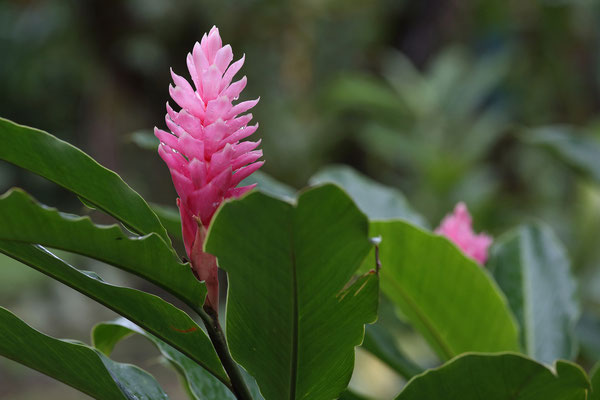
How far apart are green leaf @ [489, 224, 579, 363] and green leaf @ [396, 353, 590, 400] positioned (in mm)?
290

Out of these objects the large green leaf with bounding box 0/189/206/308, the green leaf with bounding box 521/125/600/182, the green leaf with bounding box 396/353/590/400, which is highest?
the green leaf with bounding box 521/125/600/182

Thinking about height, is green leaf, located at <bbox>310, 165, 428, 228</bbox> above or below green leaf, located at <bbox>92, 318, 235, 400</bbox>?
above

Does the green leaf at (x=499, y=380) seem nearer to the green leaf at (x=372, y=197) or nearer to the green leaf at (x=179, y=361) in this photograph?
the green leaf at (x=179, y=361)

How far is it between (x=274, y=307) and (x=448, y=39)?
408 cm

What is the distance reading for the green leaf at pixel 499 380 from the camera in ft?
1.27

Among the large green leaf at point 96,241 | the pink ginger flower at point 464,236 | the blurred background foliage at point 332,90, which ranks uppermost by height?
the blurred background foliage at point 332,90

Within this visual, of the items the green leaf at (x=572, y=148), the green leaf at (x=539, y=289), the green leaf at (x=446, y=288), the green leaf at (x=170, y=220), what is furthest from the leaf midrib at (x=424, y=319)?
the green leaf at (x=572, y=148)

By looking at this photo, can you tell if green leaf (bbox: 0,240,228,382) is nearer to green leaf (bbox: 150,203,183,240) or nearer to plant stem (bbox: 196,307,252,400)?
plant stem (bbox: 196,307,252,400)

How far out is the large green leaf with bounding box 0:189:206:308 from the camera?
349 mm

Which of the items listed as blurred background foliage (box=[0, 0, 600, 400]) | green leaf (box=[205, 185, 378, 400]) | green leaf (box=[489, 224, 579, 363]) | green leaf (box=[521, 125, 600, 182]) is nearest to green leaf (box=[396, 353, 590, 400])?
green leaf (box=[205, 185, 378, 400])

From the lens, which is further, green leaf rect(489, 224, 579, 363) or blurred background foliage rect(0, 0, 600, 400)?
blurred background foliage rect(0, 0, 600, 400)

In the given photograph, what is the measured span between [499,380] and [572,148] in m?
0.74

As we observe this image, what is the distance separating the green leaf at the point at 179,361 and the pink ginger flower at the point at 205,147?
117 millimetres

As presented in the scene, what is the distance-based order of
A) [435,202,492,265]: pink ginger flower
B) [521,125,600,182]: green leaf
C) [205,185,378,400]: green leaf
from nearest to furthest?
[205,185,378,400]: green leaf
[435,202,492,265]: pink ginger flower
[521,125,600,182]: green leaf
